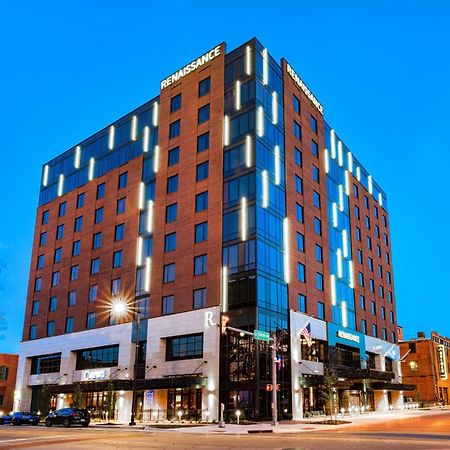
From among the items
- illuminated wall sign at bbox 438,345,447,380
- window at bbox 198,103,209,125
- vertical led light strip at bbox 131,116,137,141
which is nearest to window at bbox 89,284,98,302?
vertical led light strip at bbox 131,116,137,141

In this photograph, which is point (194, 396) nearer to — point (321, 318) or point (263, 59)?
point (321, 318)

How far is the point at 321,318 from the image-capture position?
61.8m

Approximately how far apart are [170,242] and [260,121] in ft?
56.2

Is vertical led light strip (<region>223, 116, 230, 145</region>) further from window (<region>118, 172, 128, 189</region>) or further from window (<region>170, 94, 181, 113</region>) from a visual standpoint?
window (<region>118, 172, 128, 189</region>)

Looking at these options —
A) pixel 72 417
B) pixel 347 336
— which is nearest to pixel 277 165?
pixel 347 336

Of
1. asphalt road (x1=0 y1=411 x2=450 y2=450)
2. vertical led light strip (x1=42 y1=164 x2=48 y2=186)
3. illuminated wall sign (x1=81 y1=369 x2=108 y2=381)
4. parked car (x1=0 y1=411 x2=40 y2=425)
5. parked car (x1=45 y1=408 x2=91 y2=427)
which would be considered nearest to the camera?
asphalt road (x1=0 y1=411 x2=450 y2=450)

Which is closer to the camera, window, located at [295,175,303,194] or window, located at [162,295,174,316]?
window, located at [162,295,174,316]

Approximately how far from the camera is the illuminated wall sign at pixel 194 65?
63.2 metres

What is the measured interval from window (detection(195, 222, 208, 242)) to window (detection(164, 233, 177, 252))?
3558 mm

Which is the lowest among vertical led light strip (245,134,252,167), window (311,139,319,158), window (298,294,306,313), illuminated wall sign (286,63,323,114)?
window (298,294,306,313)

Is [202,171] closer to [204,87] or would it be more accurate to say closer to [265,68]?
[204,87]

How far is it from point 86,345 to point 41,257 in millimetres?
20439

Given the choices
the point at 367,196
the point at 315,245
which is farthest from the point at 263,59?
the point at 367,196

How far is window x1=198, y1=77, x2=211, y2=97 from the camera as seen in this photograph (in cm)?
6244
